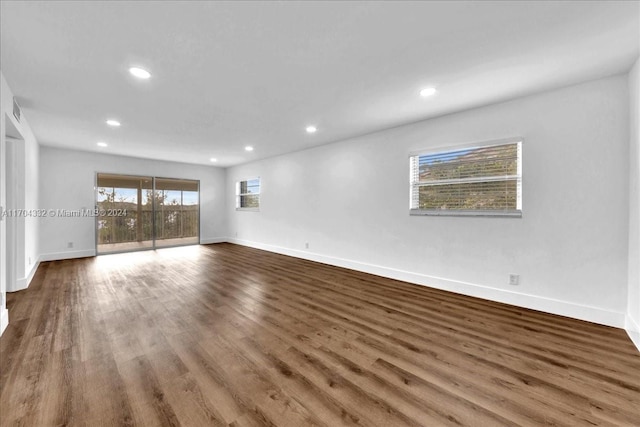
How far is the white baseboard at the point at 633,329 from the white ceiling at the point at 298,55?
236cm

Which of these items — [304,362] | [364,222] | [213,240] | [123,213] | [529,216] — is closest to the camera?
[304,362]

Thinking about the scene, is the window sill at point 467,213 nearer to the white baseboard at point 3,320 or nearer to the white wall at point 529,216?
the white wall at point 529,216

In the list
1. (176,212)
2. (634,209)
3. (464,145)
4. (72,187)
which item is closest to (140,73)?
(464,145)

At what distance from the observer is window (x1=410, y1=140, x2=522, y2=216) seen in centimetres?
317

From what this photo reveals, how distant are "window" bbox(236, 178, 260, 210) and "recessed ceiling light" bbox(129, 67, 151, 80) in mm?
4687

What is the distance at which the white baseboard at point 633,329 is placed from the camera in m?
2.24

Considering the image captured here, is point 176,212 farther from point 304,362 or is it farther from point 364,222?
point 304,362

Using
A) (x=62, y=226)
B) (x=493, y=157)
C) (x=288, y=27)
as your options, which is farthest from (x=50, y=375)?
(x=62, y=226)

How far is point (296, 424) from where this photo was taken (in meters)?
1.42

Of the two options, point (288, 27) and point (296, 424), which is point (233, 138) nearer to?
point (288, 27)

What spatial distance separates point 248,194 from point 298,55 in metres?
5.89

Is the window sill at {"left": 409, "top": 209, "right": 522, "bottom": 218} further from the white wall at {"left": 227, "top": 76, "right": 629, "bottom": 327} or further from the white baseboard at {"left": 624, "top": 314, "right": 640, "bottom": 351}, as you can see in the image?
the white baseboard at {"left": 624, "top": 314, "right": 640, "bottom": 351}

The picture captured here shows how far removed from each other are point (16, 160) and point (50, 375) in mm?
3541

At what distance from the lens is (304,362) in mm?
1987
